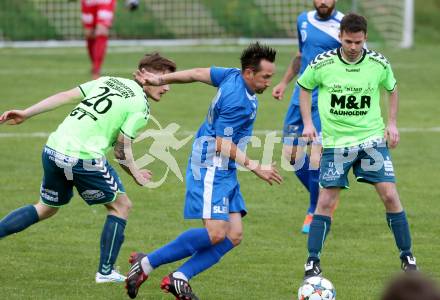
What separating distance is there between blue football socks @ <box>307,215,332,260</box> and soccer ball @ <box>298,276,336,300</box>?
2.65 feet

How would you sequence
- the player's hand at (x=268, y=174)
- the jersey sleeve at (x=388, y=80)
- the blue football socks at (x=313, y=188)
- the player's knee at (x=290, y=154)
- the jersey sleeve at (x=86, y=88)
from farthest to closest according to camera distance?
the player's knee at (x=290, y=154)
the blue football socks at (x=313, y=188)
the jersey sleeve at (x=388, y=80)
the jersey sleeve at (x=86, y=88)
the player's hand at (x=268, y=174)

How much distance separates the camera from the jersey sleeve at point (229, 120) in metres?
7.69

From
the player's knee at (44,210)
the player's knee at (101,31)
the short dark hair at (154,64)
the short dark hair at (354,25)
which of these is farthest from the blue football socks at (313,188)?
the player's knee at (101,31)

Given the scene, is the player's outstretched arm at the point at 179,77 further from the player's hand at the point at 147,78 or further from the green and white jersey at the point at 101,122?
the green and white jersey at the point at 101,122

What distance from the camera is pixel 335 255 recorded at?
940 cm

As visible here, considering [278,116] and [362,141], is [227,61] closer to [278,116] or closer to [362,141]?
[278,116]

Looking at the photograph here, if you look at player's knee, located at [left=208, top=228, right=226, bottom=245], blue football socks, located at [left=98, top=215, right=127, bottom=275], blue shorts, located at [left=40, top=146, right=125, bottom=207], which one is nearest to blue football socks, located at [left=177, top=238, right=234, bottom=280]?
player's knee, located at [left=208, top=228, right=226, bottom=245]

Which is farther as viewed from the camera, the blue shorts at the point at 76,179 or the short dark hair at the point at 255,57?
the blue shorts at the point at 76,179

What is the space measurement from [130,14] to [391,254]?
20568 millimetres

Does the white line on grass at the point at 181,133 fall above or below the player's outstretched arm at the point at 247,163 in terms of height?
below

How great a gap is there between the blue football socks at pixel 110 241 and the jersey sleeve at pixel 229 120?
1.17m

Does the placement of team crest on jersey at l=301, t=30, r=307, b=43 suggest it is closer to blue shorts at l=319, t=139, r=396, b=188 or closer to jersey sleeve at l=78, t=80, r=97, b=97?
blue shorts at l=319, t=139, r=396, b=188

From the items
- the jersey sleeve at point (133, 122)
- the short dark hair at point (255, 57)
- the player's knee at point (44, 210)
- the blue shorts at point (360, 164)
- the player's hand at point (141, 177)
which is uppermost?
the short dark hair at point (255, 57)

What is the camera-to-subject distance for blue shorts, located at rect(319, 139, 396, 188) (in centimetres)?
837
